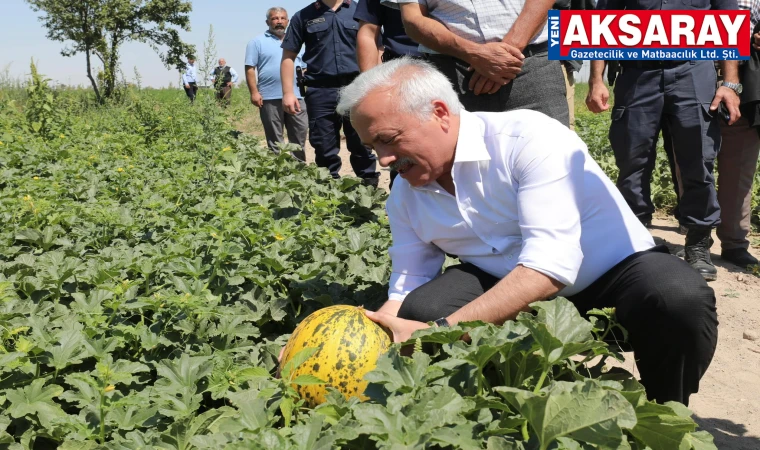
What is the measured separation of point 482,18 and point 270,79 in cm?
545

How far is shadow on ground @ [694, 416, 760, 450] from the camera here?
2920mm

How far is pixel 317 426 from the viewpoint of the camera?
1849 millimetres

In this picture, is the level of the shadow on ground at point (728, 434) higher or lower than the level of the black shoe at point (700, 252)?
lower

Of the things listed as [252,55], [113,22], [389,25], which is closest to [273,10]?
[252,55]

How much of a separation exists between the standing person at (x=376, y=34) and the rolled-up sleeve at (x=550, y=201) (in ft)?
7.41

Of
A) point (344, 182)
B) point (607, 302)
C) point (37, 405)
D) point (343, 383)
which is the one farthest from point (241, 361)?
point (344, 182)

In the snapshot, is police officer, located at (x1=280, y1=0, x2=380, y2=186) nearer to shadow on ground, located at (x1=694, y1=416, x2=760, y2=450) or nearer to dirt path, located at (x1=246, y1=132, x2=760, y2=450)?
dirt path, located at (x1=246, y1=132, x2=760, y2=450)

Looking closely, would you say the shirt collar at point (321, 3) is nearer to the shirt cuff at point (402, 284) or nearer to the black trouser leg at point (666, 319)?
the shirt cuff at point (402, 284)

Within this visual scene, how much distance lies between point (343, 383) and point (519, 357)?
0.65 m

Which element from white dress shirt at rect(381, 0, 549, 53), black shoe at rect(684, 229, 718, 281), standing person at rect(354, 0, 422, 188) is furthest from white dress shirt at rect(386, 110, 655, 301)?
black shoe at rect(684, 229, 718, 281)

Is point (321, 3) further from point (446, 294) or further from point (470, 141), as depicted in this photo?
point (446, 294)

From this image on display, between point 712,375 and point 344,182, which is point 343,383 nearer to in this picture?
point 712,375

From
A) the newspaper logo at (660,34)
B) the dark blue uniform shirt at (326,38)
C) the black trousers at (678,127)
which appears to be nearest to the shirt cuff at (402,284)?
the newspaper logo at (660,34)

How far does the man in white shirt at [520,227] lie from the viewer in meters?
2.44
